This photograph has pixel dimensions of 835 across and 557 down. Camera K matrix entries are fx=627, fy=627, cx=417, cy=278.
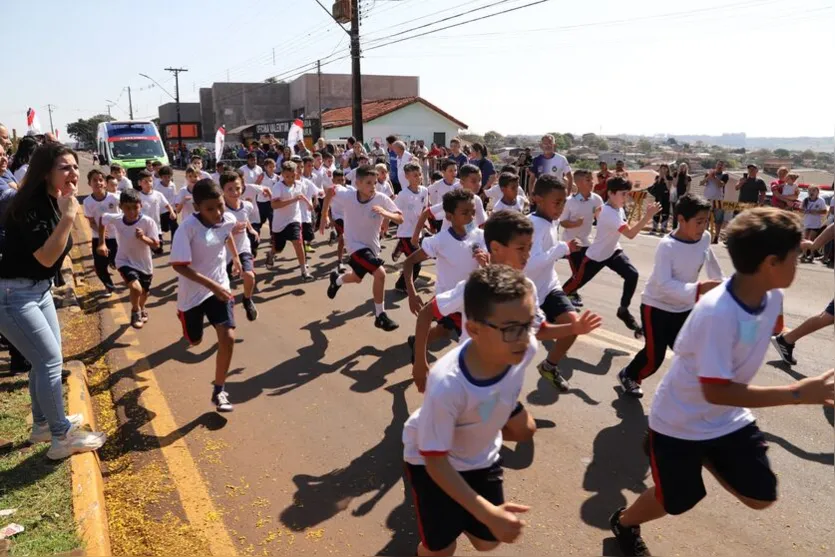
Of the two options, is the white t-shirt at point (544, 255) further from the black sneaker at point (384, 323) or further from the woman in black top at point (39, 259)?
the woman in black top at point (39, 259)

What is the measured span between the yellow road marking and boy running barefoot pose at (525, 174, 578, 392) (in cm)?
284

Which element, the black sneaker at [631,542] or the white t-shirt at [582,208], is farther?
the white t-shirt at [582,208]

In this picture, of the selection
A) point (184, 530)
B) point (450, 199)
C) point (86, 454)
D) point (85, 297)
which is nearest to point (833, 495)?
point (450, 199)

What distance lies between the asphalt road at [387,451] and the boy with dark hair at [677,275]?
2.40ft

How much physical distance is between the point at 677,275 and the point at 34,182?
175 inches

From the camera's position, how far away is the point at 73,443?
4129mm

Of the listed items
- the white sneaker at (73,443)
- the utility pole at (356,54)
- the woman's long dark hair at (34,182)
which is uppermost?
the utility pole at (356,54)

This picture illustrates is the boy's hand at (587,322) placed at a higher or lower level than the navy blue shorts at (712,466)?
higher

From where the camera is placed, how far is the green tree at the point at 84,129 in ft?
380

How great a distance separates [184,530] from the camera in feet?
11.7

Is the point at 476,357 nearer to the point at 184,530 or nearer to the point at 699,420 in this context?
the point at 699,420

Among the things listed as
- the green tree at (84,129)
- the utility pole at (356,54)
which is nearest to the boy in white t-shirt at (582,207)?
the utility pole at (356,54)

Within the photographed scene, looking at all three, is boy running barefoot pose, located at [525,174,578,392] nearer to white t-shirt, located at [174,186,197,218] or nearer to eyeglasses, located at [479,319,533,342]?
eyeglasses, located at [479,319,533,342]

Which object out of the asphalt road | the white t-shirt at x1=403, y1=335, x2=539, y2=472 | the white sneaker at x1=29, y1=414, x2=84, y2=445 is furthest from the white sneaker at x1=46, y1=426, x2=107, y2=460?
the white t-shirt at x1=403, y1=335, x2=539, y2=472
